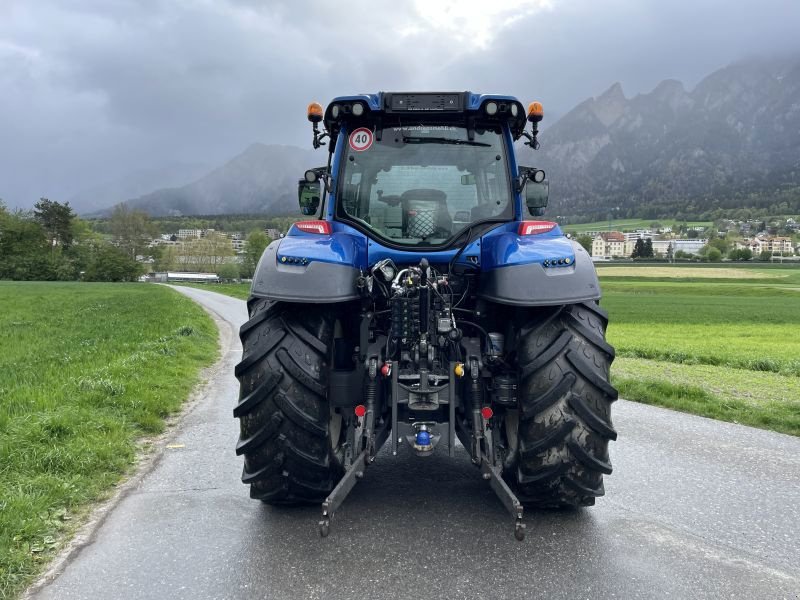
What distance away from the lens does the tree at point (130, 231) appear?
96381mm

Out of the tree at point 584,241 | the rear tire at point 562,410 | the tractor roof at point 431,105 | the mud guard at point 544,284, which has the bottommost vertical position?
the rear tire at point 562,410

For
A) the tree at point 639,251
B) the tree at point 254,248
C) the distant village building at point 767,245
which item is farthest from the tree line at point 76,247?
the distant village building at point 767,245

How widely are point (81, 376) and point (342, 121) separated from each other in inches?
211

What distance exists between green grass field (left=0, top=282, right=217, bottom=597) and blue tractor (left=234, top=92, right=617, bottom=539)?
46.8 inches

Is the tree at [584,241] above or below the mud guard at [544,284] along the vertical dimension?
above

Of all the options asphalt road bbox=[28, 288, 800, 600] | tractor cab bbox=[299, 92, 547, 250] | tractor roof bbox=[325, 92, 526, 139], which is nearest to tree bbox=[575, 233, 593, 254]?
tractor cab bbox=[299, 92, 547, 250]

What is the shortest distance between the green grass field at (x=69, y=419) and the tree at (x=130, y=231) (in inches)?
3587

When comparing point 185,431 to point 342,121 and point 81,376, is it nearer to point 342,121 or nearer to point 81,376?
point 81,376

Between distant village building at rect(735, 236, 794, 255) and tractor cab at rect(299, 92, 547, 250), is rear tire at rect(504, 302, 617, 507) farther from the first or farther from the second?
distant village building at rect(735, 236, 794, 255)

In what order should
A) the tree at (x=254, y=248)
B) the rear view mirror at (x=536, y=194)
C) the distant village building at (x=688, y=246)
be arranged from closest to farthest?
the rear view mirror at (x=536, y=194) → the tree at (x=254, y=248) → the distant village building at (x=688, y=246)

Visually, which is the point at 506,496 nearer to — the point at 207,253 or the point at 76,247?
the point at 76,247

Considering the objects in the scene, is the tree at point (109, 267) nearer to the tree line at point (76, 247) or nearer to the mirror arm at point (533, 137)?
the tree line at point (76, 247)

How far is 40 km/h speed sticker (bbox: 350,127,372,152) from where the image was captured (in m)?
4.18

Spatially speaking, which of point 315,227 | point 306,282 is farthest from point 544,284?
point 315,227
